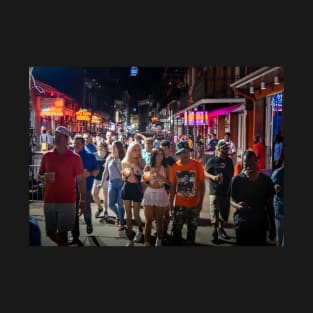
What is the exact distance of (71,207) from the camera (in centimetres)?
748

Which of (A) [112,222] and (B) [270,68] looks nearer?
(B) [270,68]

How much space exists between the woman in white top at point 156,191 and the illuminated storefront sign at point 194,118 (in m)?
0.75

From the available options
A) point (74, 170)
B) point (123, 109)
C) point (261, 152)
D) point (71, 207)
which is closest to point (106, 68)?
point (123, 109)

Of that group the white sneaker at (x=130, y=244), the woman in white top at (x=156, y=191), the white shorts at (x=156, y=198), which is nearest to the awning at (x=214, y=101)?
the woman in white top at (x=156, y=191)

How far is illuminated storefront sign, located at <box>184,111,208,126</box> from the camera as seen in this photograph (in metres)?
8.04

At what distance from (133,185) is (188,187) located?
0.82 m

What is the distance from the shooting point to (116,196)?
784cm

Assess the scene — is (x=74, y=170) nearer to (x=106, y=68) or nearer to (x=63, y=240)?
(x=63, y=240)

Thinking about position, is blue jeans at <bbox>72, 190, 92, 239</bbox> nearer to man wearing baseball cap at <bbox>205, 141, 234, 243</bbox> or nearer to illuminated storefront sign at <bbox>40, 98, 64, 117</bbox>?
illuminated storefront sign at <bbox>40, 98, 64, 117</bbox>

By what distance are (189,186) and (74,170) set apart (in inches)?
67.5

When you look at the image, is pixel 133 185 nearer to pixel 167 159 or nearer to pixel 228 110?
pixel 167 159

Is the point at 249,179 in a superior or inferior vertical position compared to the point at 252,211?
superior

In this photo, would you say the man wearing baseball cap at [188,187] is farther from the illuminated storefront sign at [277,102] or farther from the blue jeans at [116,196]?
the illuminated storefront sign at [277,102]

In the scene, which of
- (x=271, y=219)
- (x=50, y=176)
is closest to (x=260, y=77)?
(x=271, y=219)
